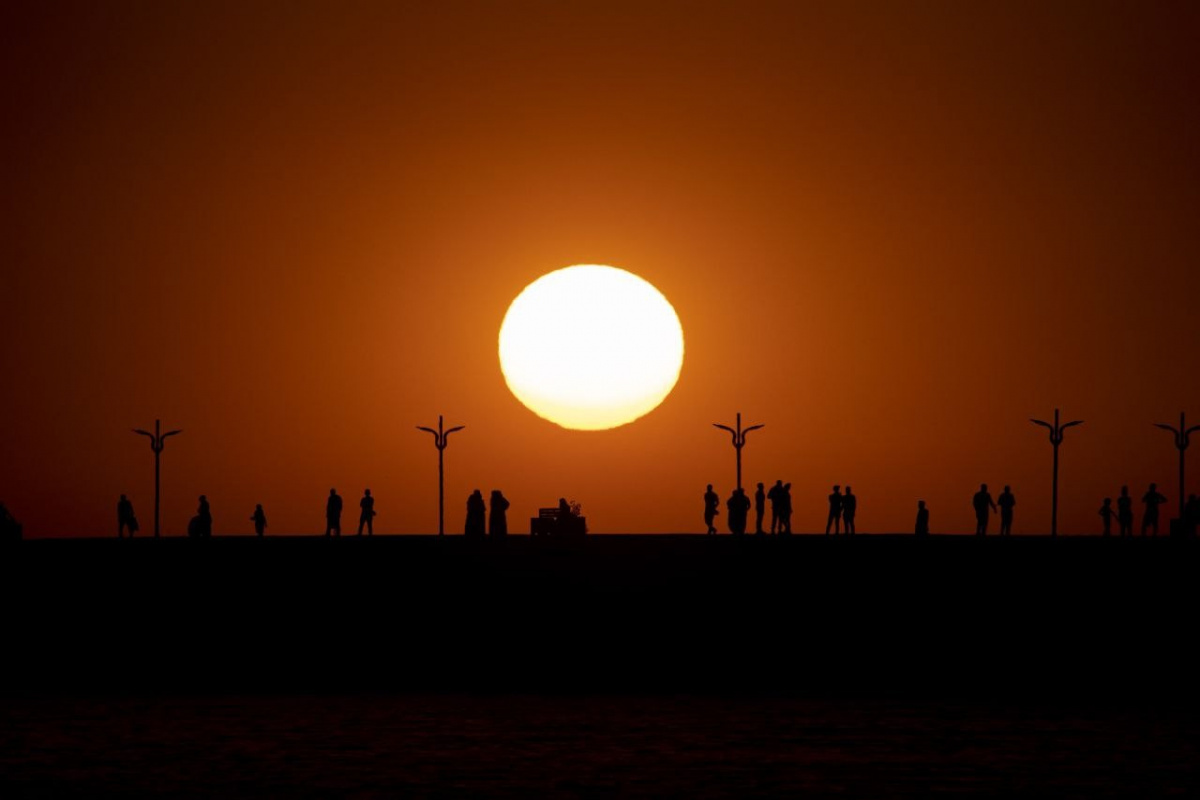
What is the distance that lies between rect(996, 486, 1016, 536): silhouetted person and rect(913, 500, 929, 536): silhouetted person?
2334mm

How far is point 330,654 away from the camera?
44312 millimetres

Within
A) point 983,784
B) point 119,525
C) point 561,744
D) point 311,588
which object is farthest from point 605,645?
point 119,525

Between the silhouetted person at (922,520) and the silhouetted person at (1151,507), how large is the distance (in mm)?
6637

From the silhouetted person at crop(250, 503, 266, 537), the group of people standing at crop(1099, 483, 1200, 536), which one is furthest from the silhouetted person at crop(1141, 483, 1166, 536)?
the silhouetted person at crop(250, 503, 266, 537)

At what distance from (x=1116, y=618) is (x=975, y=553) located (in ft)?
16.5

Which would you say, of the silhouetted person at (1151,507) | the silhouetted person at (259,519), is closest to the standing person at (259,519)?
the silhouetted person at (259,519)

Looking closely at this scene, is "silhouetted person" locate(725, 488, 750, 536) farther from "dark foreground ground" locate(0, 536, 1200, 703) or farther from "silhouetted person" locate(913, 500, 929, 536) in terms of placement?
"dark foreground ground" locate(0, 536, 1200, 703)

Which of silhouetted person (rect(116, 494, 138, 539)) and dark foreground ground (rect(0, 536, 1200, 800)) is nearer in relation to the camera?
dark foreground ground (rect(0, 536, 1200, 800))

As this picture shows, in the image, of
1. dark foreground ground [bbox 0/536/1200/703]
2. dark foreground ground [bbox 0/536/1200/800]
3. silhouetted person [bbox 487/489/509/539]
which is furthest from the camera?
silhouetted person [bbox 487/489/509/539]

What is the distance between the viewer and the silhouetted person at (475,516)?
6512 cm

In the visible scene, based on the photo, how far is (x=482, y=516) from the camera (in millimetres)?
→ 65625

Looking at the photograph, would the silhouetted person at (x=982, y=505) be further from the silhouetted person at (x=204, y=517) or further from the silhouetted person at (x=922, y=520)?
the silhouetted person at (x=204, y=517)

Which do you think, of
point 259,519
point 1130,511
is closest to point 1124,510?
point 1130,511

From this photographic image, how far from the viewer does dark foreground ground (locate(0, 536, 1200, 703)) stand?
43.2 metres
